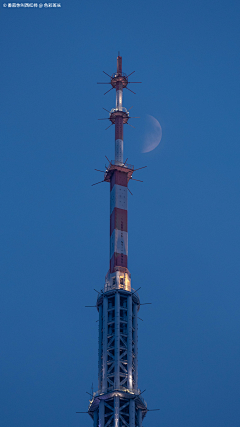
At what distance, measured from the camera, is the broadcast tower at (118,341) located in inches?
4350

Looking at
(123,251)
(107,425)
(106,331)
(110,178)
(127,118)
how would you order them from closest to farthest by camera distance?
(107,425) < (106,331) < (123,251) < (110,178) < (127,118)

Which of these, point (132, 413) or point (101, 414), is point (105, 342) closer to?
point (101, 414)

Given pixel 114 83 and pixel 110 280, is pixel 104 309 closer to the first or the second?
pixel 110 280

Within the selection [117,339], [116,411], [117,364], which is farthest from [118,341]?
[116,411]

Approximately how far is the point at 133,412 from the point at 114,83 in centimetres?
7673

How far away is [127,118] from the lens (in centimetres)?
14975

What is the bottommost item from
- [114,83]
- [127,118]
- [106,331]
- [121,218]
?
[106,331]

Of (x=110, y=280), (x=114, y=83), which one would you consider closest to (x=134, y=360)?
(x=110, y=280)

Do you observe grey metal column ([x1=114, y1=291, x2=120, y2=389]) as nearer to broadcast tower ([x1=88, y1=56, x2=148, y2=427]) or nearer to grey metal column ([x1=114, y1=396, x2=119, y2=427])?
broadcast tower ([x1=88, y1=56, x2=148, y2=427])

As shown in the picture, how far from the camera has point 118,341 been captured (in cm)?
11569

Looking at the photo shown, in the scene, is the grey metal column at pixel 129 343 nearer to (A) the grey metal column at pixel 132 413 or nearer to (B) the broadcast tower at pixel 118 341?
(B) the broadcast tower at pixel 118 341

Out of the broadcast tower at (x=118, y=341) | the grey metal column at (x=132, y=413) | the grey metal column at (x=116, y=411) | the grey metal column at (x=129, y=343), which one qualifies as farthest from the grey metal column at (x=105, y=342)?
the grey metal column at (x=132, y=413)

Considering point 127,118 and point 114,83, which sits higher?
point 114,83

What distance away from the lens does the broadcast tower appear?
110 metres
